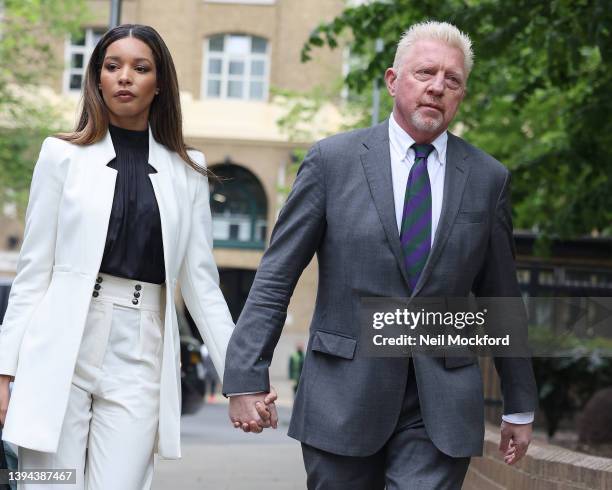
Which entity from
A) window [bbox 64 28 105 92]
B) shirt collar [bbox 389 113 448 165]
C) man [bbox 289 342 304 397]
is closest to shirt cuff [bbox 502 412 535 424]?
shirt collar [bbox 389 113 448 165]

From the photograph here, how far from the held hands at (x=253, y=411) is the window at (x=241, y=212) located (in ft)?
132

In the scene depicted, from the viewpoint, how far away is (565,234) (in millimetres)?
14656

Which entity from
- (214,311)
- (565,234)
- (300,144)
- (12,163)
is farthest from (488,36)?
(300,144)

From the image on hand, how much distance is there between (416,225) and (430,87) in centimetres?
45

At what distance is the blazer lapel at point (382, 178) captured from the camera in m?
4.32

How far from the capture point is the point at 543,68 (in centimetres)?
1335

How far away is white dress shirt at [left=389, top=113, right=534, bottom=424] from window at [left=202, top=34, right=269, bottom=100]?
40917mm

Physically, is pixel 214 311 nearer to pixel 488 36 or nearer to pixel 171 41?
pixel 488 36

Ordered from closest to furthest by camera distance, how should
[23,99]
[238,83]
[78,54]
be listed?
[23,99], [78,54], [238,83]

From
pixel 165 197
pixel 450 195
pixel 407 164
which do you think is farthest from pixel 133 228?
pixel 450 195

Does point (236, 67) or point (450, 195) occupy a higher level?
point (236, 67)

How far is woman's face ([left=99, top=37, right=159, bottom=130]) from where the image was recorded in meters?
4.86

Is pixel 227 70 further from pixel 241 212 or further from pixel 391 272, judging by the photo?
pixel 391 272

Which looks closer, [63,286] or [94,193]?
[63,286]
